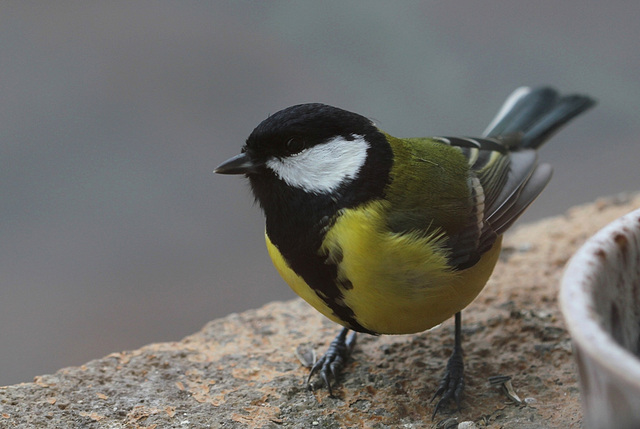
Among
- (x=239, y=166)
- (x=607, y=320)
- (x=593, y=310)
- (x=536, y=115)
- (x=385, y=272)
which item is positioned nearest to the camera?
(x=593, y=310)

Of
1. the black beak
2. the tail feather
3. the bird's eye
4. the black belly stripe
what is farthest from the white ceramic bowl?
the tail feather

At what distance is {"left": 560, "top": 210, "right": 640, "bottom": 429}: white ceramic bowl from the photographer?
106 centimetres

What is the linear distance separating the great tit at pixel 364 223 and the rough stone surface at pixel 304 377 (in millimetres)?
126

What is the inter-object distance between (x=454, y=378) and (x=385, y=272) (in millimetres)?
550

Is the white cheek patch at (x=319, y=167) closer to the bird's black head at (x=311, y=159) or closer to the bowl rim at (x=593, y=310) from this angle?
the bird's black head at (x=311, y=159)

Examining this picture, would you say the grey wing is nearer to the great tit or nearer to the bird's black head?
the great tit

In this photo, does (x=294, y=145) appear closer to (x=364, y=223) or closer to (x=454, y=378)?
(x=364, y=223)

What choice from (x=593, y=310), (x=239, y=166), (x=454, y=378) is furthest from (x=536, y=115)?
(x=593, y=310)

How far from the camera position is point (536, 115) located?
3254mm

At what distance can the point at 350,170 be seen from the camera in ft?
7.13

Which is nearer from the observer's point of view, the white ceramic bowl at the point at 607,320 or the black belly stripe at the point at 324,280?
the white ceramic bowl at the point at 607,320

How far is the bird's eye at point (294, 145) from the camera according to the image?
215 cm

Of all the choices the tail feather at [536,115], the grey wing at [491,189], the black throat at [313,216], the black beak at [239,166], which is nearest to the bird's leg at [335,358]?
the black throat at [313,216]

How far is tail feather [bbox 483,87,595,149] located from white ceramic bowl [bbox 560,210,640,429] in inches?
68.1
